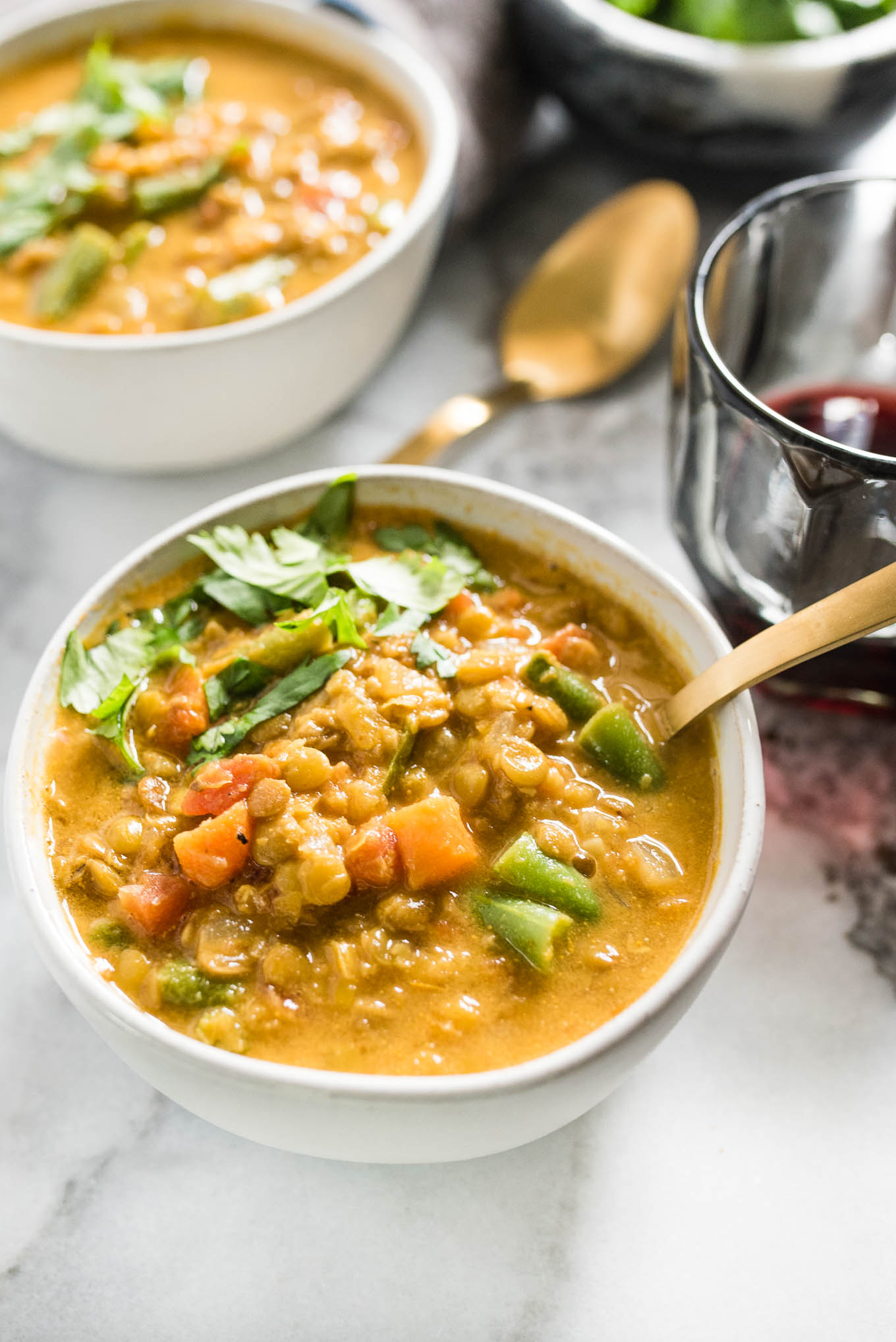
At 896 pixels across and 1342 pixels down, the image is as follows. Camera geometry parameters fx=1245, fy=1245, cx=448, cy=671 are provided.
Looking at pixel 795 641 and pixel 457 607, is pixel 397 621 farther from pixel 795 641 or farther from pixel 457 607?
pixel 795 641

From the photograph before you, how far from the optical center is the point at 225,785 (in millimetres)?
1757

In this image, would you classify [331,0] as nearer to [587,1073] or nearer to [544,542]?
[544,542]

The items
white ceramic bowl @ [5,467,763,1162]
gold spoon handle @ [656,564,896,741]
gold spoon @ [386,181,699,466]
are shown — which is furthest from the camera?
gold spoon @ [386,181,699,466]

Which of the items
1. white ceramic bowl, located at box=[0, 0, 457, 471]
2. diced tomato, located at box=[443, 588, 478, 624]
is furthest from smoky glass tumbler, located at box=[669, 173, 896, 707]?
white ceramic bowl, located at box=[0, 0, 457, 471]

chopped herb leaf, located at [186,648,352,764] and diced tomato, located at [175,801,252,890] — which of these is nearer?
diced tomato, located at [175,801,252,890]

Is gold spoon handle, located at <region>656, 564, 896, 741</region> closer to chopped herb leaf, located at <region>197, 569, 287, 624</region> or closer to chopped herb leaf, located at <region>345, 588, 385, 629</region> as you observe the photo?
chopped herb leaf, located at <region>345, 588, 385, 629</region>

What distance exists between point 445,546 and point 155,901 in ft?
2.60

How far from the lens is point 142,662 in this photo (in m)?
1.97

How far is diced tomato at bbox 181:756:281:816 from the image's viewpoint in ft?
5.75

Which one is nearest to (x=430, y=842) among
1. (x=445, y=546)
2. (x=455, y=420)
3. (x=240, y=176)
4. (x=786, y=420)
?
(x=445, y=546)

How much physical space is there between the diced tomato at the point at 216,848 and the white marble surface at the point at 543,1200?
1.52ft

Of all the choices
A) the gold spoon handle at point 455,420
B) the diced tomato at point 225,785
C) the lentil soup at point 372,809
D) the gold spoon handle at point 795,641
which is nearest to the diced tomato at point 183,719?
the lentil soup at point 372,809

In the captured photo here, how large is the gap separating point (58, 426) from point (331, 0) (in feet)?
4.37

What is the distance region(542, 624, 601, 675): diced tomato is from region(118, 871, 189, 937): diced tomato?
0.68 metres
